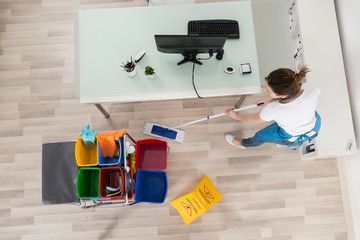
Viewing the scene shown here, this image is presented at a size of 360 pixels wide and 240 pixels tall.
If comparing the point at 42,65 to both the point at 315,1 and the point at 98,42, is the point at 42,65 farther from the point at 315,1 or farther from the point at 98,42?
the point at 315,1

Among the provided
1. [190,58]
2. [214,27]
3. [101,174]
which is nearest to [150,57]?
[190,58]

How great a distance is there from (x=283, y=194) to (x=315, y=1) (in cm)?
190

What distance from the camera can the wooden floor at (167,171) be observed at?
8.34ft

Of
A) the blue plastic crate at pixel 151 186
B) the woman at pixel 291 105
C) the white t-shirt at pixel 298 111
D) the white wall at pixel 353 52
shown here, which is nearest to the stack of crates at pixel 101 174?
the blue plastic crate at pixel 151 186

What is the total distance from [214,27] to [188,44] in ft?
1.22

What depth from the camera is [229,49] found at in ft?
6.92

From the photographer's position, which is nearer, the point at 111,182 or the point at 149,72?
the point at 149,72

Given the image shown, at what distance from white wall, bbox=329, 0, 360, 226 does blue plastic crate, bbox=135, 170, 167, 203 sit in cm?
179

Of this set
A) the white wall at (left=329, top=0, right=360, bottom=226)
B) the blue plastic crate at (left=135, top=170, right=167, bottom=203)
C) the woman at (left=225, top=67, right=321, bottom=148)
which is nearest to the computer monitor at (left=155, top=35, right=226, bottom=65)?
the woman at (left=225, top=67, right=321, bottom=148)

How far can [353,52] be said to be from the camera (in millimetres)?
2291

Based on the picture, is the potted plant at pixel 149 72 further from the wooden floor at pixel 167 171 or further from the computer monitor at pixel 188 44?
the wooden floor at pixel 167 171

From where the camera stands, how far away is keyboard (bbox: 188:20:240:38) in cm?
211

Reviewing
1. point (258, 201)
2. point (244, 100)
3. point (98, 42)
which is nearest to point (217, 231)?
point (258, 201)

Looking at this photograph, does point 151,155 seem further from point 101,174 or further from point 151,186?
point 101,174
